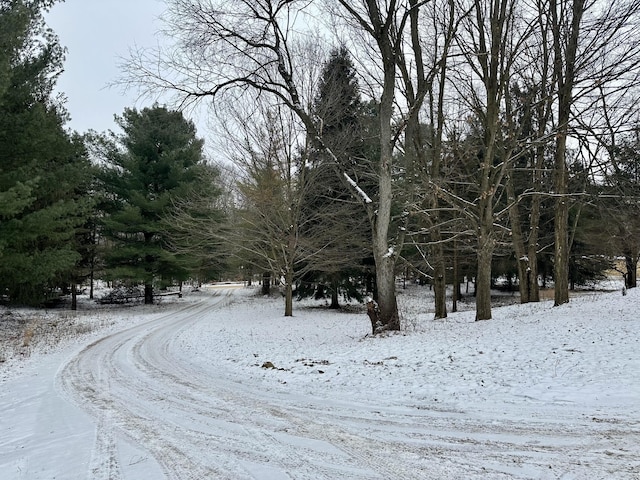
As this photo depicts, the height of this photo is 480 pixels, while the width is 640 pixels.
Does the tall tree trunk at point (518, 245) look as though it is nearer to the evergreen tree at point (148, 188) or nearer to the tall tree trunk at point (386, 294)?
the tall tree trunk at point (386, 294)

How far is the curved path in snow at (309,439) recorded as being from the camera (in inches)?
127

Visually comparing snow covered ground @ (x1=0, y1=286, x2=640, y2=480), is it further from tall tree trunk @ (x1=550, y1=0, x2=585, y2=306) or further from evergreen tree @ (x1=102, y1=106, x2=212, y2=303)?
evergreen tree @ (x1=102, y1=106, x2=212, y2=303)

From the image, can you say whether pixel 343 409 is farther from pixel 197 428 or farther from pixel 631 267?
pixel 631 267

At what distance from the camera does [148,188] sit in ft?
82.8

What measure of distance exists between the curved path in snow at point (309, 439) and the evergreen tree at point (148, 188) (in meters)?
19.2

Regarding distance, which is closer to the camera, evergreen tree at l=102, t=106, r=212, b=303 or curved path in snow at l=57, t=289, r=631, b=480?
curved path in snow at l=57, t=289, r=631, b=480

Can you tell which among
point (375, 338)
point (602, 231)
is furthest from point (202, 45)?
point (602, 231)

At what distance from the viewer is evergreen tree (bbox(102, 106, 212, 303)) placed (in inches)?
936

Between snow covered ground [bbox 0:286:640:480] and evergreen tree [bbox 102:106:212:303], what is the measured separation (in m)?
15.2

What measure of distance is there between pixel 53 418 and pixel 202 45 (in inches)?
351

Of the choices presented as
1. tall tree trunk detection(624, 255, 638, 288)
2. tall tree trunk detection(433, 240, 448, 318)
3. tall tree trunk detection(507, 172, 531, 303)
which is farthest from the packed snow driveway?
tall tree trunk detection(624, 255, 638, 288)

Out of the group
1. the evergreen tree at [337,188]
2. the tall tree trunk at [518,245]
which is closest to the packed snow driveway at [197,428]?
the evergreen tree at [337,188]

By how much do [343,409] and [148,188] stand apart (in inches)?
942

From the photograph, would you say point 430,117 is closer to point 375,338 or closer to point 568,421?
point 375,338
